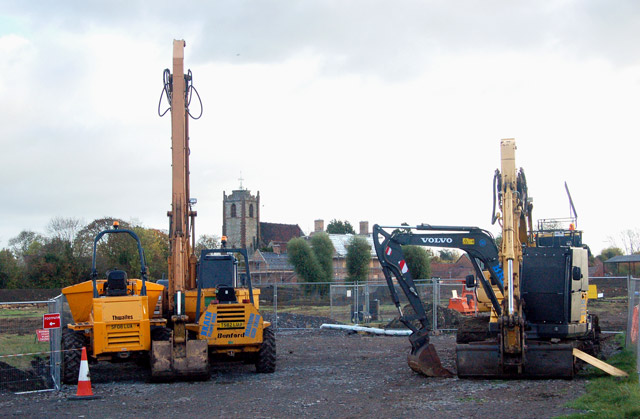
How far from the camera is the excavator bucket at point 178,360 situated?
13.6 meters

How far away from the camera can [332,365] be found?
16938 millimetres

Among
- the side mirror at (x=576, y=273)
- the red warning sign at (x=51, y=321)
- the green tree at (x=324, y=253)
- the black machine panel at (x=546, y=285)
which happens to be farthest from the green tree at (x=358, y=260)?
the red warning sign at (x=51, y=321)

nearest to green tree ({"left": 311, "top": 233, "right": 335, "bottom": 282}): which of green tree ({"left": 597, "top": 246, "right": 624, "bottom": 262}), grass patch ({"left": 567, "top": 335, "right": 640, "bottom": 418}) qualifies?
green tree ({"left": 597, "top": 246, "right": 624, "bottom": 262})

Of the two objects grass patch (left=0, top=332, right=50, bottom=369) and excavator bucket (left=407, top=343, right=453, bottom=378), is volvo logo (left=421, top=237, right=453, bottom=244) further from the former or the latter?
grass patch (left=0, top=332, right=50, bottom=369)

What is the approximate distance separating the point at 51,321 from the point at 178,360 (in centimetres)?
244

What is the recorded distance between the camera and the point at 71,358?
13.6m

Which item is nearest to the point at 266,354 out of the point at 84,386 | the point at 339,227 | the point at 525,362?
the point at 84,386

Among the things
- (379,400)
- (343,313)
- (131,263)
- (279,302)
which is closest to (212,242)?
(131,263)

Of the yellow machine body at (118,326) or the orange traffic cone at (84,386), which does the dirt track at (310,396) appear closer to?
the orange traffic cone at (84,386)

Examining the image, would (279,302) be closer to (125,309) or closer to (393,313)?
(393,313)

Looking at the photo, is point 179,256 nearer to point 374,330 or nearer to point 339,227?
point 374,330

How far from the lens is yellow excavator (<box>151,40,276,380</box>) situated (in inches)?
538

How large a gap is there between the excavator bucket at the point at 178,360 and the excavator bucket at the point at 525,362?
16.2 feet

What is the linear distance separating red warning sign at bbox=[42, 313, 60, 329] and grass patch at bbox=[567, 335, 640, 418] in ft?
29.4
